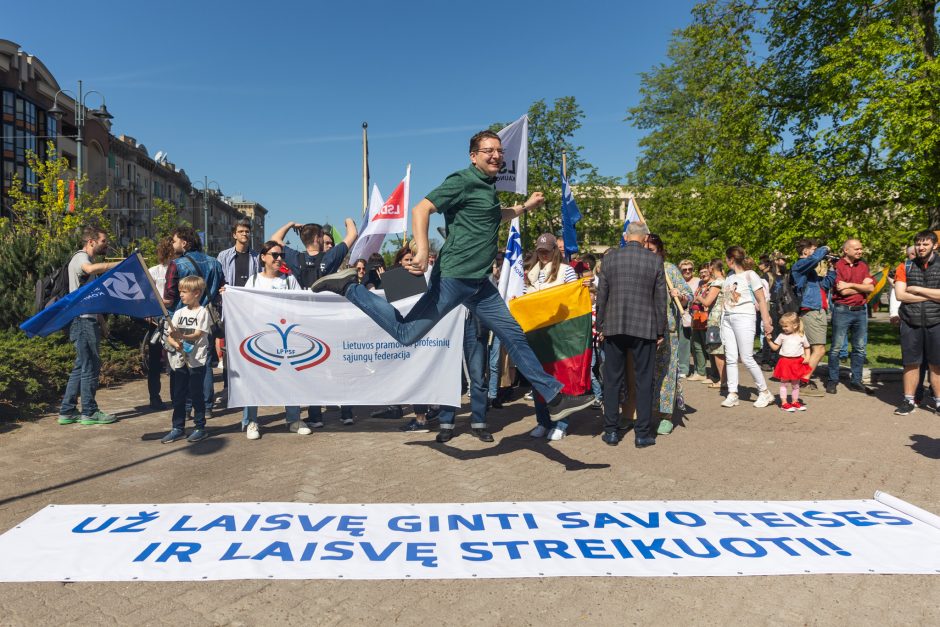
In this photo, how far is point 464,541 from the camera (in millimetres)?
3857

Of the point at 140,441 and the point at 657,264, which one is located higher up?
the point at 657,264

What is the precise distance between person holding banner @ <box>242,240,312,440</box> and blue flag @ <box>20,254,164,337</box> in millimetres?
961

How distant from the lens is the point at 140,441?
254 inches

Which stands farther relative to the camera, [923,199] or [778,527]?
[923,199]

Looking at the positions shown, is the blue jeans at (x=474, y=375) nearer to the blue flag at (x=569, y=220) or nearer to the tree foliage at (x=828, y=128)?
the blue flag at (x=569, y=220)

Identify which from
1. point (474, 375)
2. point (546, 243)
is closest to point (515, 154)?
point (546, 243)

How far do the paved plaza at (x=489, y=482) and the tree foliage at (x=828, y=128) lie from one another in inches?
361

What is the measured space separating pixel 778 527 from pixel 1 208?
56968 millimetres

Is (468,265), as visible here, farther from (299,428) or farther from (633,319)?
(299,428)

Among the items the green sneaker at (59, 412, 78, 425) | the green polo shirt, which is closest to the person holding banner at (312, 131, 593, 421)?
the green polo shirt

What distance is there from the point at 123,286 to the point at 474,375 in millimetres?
3527

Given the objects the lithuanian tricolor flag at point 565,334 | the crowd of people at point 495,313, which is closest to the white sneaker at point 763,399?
the crowd of people at point 495,313

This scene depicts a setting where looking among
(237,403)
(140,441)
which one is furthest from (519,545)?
(140,441)

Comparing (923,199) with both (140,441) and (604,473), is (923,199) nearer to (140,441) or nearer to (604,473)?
(604,473)
